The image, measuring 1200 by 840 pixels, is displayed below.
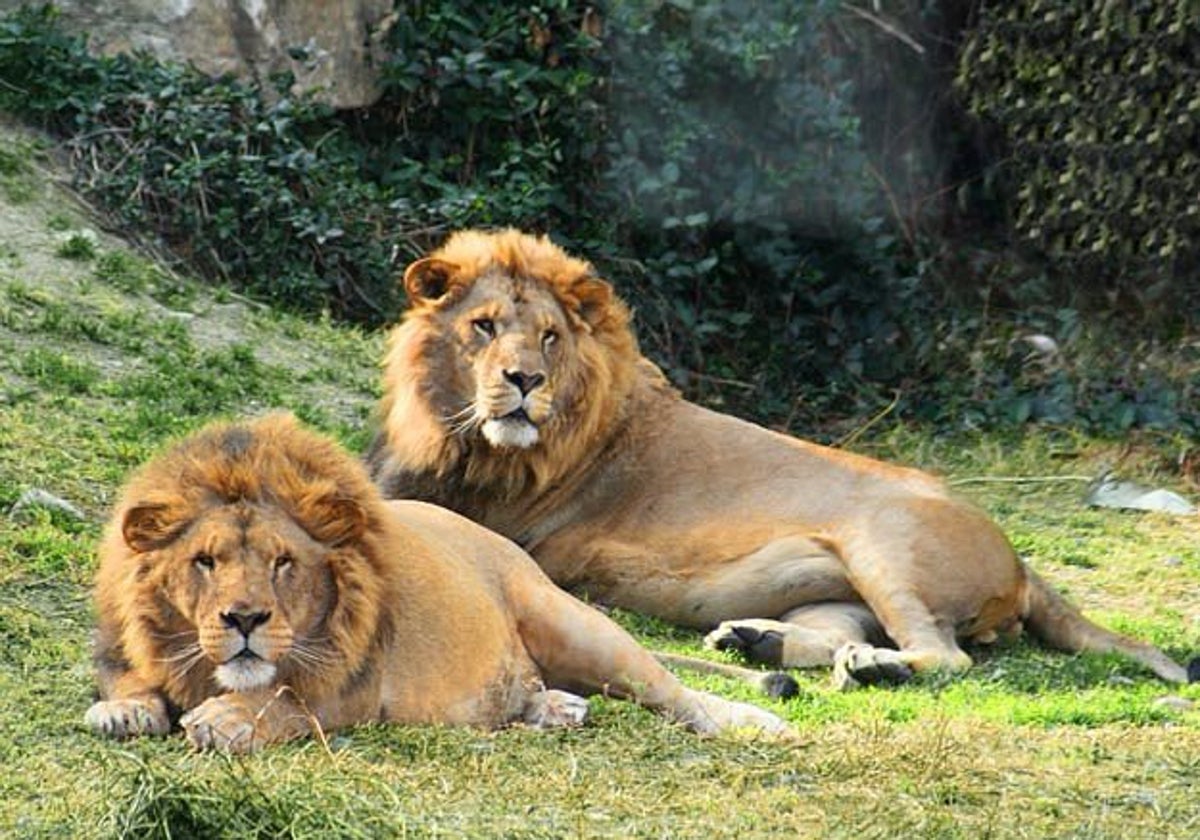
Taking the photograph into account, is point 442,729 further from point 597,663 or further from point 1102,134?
point 1102,134

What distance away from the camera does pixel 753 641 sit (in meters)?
7.51

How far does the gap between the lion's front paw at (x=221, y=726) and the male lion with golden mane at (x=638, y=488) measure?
2.55 meters

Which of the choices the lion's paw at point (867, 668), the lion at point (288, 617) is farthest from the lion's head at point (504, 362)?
the lion at point (288, 617)

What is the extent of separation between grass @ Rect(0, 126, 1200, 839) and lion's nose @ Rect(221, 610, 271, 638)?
11.2 inches

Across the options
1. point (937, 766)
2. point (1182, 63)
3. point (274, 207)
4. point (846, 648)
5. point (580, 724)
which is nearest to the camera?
point (937, 766)

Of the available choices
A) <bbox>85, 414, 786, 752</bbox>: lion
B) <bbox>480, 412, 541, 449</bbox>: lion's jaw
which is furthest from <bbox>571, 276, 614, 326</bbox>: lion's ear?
<bbox>85, 414, 786, 752</bbox>: lion

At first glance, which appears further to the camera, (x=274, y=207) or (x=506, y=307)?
(x=274, y=207)

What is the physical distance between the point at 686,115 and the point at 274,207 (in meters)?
2.43

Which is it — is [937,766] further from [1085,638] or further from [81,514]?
[81,514]

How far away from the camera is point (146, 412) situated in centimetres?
912

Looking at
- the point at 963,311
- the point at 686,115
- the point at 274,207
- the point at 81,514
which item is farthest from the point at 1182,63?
the point at 81,514

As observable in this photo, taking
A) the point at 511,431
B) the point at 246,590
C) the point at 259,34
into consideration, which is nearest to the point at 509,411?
the point at 511,431

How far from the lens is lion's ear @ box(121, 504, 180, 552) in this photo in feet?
18.1

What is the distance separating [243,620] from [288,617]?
0.13 m
